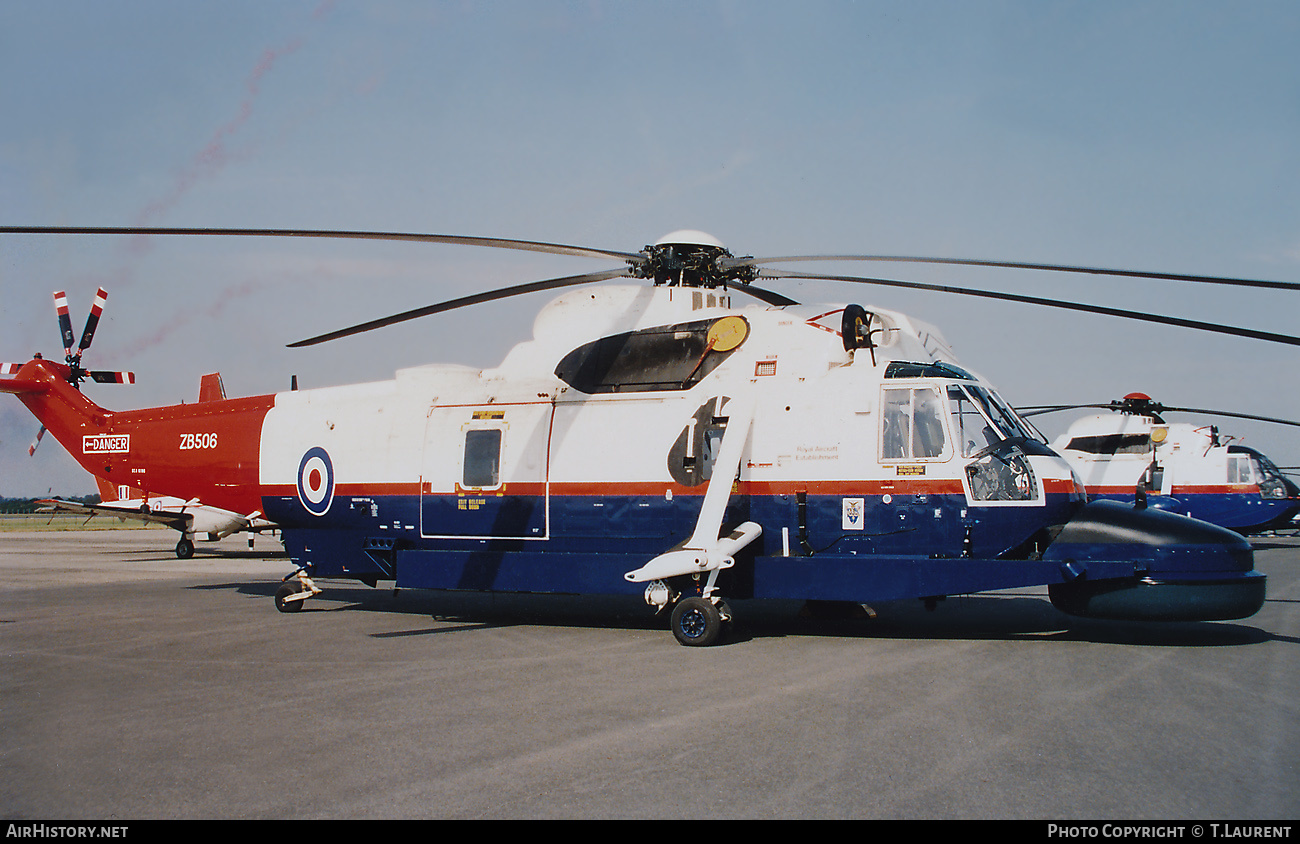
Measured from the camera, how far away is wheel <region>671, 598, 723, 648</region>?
29.5 feet

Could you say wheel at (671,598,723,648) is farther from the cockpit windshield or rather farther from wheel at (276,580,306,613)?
wheel at (276,580,306,613)

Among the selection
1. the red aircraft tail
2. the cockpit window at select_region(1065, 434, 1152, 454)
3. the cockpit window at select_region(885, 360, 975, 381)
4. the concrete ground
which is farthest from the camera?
the cockpit window at select_region(1065, 434, 1152, 454)

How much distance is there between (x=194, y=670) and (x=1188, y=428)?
25957 mm

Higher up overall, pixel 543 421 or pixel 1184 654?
pixel 543 421

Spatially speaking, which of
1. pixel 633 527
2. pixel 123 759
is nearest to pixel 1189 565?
pixel 633 527

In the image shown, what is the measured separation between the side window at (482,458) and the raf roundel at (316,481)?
2.11m

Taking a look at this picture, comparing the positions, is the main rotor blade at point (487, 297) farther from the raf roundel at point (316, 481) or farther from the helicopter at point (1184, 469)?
the helicopter at point (1184, 469)

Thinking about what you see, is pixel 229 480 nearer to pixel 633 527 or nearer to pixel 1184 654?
pixel 633 527

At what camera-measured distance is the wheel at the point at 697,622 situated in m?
9.00

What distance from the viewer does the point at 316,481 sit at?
38.9 ft

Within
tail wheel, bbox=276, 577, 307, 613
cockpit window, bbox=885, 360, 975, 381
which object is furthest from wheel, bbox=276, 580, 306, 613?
cockpit window, bbox=885, 360, 975, 381

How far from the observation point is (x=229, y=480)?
12.6m

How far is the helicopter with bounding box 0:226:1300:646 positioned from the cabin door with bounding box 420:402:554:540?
3cm

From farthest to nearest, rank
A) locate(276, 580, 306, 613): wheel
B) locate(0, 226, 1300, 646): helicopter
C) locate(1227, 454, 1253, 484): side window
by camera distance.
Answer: locate(1227, 454, 1253, 484): side window → locate(276, 580, 306, 613): wheel → locate(0, 226, 1300, 646): helicopter
